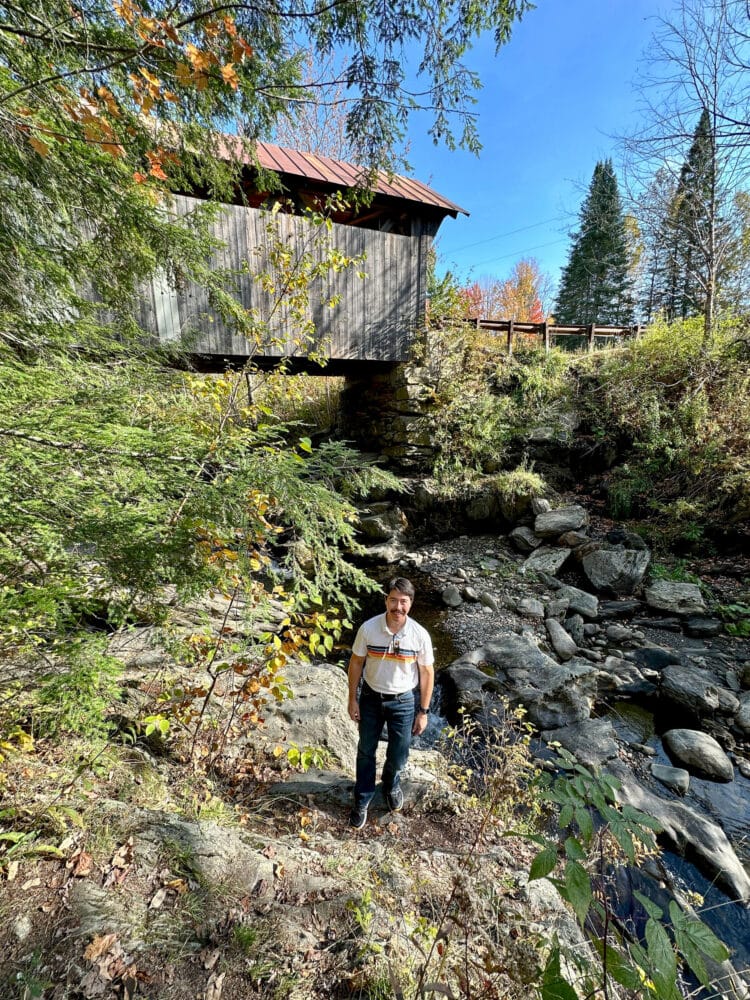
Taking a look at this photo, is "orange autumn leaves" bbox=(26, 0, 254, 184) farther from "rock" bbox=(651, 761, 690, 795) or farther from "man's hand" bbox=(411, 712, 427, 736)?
"rock" bbox=(651, 761, 690, 795)

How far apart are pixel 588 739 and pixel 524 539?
15.3 ft

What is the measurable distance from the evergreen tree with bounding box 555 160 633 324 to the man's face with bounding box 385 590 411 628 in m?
24.3

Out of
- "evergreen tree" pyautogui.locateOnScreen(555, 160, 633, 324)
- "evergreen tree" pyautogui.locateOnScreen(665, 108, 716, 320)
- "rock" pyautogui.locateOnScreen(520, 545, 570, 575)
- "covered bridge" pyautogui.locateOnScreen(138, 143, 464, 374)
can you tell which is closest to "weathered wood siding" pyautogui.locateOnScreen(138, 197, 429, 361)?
"covered bridge" pyautogui.locateOnScreen(138, 143, 464, 374)

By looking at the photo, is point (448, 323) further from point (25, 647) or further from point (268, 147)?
point (25, 647)

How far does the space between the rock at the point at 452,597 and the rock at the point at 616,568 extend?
2331 millimetres

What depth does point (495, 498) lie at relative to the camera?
9.28 m

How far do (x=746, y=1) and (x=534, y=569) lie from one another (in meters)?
7.68

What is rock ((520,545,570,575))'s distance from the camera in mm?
7809

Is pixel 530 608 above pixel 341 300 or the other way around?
the other way around

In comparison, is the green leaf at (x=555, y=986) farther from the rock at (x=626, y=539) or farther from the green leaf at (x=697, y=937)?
the rock at (x=626, y=539)

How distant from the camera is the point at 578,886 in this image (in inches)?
41.1

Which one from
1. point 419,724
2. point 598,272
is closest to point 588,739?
point 419,724

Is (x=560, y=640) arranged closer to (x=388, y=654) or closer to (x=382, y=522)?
(x=388, y=654)

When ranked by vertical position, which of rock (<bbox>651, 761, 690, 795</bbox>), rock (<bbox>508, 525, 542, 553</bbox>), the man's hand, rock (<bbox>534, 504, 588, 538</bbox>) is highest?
rock (<bbox>534, 504, 588, 538</bbox>)
